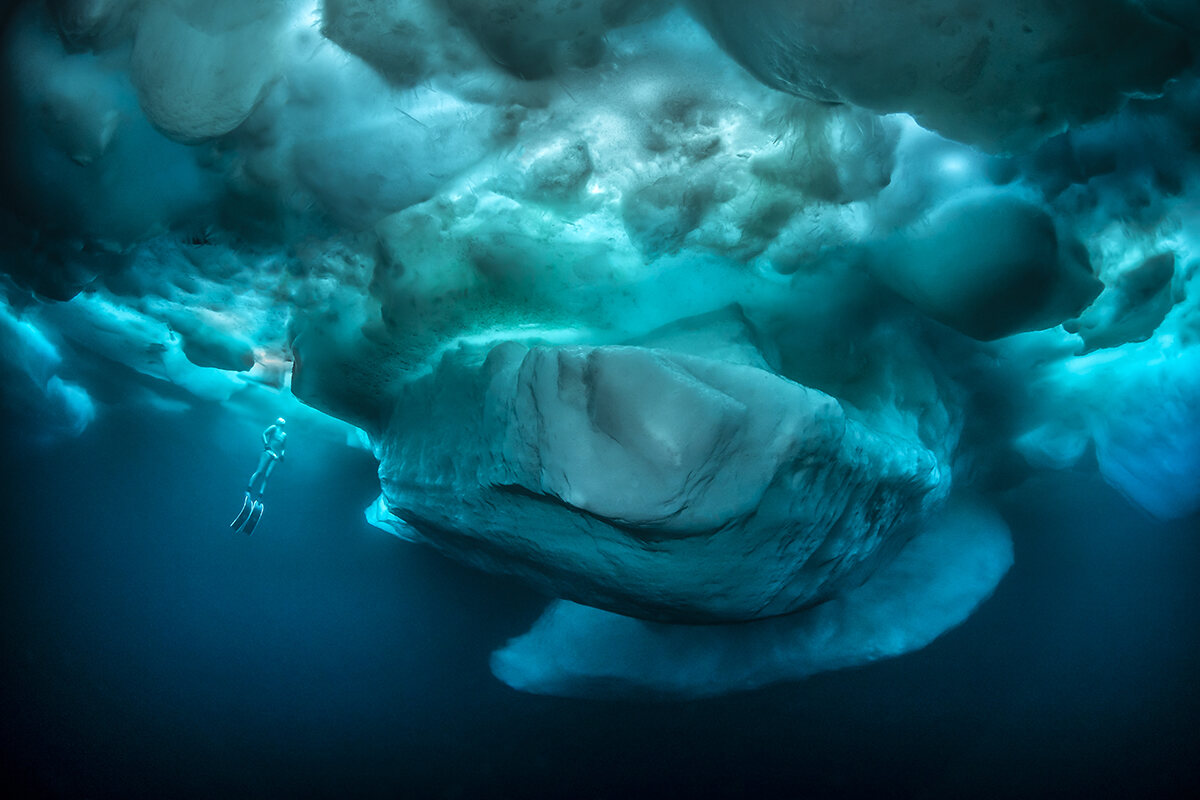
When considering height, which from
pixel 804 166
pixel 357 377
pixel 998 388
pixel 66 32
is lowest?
pixel 998 388

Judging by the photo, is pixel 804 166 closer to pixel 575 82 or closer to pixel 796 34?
pixel 796 34

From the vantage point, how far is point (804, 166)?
276cm

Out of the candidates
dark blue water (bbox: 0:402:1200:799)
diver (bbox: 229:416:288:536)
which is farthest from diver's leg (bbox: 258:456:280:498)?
dark blue water (bbox: 0:402:1200:799)

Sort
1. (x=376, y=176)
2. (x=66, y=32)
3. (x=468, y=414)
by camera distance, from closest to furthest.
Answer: (x=66, y=32) → (x=376, y=176) → (x=468, y=414)

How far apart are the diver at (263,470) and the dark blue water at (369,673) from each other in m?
0.24

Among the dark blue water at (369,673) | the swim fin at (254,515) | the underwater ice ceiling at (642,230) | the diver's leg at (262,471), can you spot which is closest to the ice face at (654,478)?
the underwater ice ceiling at (642,230)

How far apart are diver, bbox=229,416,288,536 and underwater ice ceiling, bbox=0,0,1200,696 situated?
3627 mm

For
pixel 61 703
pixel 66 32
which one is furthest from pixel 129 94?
pixel 61 703

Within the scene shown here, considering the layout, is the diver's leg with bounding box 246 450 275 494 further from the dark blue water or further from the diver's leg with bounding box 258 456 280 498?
the dark blue water

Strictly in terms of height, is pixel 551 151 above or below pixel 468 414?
above

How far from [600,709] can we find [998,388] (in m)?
5.56

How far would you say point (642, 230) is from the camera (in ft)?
9.76

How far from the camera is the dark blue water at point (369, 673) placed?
7.17 metres

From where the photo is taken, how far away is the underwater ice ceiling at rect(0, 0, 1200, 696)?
2100 millimetres
